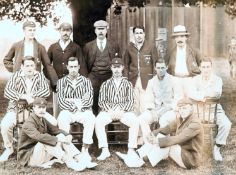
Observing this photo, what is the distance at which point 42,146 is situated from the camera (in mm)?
4078

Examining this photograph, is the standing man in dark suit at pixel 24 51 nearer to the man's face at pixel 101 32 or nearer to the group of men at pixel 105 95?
the group of men at pixel 105 95

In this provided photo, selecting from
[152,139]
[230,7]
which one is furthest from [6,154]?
[230,7]

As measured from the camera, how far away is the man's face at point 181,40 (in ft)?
14.1

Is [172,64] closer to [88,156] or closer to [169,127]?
[169,127]

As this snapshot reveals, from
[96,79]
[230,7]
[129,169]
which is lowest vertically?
[129,169]

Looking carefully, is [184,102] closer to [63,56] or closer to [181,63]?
[181,63]

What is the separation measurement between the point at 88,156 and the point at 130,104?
1.98 ft

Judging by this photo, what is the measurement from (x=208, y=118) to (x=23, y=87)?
1.65 m

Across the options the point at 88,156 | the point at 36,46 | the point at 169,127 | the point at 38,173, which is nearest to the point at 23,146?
the point at 38,173

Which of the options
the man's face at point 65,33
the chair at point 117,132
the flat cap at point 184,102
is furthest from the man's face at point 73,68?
the flat cap at point 184,102

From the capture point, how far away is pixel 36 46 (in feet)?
14.1

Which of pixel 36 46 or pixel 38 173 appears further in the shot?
pixel 36 46

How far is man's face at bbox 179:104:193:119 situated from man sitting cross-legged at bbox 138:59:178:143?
0.48 ft

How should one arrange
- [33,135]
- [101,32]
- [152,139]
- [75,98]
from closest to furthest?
1. [33,135]
2. [152,139]
3. [75,98]
4. [101,32]
